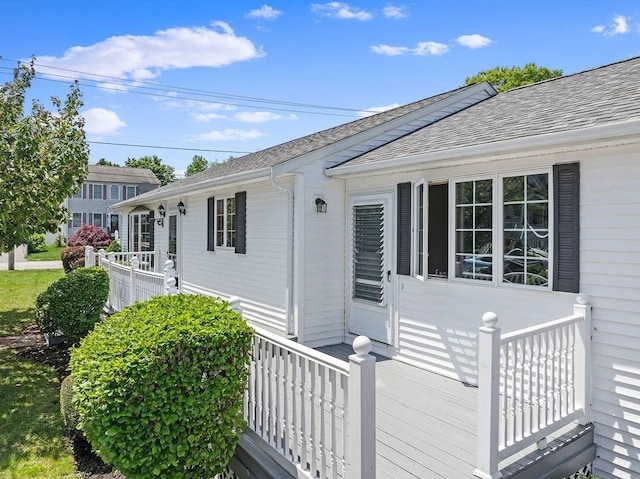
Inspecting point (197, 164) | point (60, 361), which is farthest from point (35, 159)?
point (197, 164)

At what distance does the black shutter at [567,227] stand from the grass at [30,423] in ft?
16.6

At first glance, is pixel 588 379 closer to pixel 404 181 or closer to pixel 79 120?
pixel 404 181

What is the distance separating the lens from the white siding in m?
7.52

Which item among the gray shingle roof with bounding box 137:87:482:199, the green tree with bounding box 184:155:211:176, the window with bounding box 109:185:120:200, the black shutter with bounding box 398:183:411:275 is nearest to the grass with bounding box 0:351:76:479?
the black shutter with bounding box 398:183:411:275

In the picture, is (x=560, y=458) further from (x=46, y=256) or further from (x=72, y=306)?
(x=46, y=256)

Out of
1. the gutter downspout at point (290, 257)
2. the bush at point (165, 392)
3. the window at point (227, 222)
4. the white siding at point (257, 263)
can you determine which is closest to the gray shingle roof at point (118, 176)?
the white siding at point (257, 263)

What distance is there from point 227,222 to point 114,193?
32.7 metres

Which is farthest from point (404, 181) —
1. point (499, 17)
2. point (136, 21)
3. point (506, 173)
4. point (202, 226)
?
point (136, 21)

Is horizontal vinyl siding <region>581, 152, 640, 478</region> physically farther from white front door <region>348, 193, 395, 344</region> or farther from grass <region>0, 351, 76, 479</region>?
grass <region>0, 351, 76, 479</region>

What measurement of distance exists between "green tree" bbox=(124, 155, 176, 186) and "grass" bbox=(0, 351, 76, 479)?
57.7m

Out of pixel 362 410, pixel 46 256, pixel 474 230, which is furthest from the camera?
pixel 46 256

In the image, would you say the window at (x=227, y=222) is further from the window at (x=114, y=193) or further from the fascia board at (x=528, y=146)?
the window at (x=114, y=193)

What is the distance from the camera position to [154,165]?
62094 mm

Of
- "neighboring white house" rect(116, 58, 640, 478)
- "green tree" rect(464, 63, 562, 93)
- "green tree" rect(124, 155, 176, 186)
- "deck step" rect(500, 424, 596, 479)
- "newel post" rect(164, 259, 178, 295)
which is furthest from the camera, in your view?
"green tree" rect(124, 155, 176, 186)
